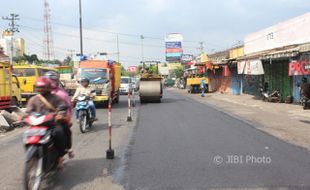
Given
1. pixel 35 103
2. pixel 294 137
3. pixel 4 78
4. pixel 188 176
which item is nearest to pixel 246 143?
pixel 294 137

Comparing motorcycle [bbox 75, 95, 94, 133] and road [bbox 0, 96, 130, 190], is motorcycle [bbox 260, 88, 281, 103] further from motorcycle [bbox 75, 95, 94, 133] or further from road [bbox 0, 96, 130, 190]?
motorcycle [bbox 75, 95, 94, 133]

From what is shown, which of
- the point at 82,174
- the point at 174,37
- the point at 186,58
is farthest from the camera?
the point at 186,58

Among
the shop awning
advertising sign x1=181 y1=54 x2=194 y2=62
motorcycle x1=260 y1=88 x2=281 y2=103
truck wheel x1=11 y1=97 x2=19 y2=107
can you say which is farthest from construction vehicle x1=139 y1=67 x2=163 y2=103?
advertising sign x1=181 y1=54 x2=194 y2=62

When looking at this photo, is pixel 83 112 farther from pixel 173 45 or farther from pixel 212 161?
pixel 173 45

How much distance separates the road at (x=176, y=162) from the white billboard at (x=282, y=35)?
37.5 ft

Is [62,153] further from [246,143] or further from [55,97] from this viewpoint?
[246,143]

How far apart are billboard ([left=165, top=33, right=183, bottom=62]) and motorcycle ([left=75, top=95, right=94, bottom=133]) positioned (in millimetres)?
77385

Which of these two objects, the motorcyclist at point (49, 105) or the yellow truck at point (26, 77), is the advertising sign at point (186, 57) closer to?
the yellow truck at point (26, 77)

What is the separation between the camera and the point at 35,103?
6.49m

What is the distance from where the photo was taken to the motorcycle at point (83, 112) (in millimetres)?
12839

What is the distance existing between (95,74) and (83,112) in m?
10.5

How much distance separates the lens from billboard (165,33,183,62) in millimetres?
89750

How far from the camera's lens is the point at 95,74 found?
23.4 meters

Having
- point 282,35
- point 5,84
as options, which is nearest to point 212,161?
point 5,84
